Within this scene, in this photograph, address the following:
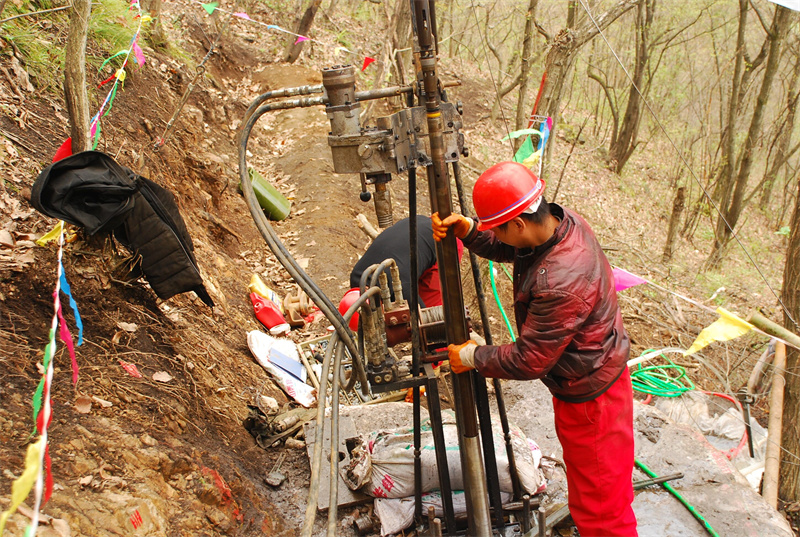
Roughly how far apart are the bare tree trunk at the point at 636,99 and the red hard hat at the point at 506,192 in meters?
10.8

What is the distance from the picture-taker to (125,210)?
3.06 meters

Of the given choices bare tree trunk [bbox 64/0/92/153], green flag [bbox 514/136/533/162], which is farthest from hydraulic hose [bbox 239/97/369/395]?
green flag [bbox 514/136/533/162]

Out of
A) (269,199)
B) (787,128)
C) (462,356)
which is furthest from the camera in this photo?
(787,128)

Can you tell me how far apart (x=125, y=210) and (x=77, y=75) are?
3.08ft

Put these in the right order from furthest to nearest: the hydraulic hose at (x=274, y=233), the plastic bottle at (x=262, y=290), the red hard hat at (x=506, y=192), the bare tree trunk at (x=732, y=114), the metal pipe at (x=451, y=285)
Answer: the bare tree trunk at (x=732, y=114), the plastic bottle at (x=262, y=290), the red hard hat at (x=506, y=192), the hydraulic hose at (x=274, y=233), the metal pipe at (x=451, y=285)

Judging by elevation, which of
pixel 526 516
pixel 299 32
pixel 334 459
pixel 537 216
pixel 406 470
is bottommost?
pixel 526 516

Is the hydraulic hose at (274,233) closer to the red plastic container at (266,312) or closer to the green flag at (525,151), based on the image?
the red plastic container at (266,312)

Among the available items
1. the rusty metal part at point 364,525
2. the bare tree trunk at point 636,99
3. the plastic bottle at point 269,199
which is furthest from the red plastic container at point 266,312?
the bare tree trunk at point 636,99

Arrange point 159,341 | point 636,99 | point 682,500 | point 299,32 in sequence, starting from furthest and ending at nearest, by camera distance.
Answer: point 636,99
point 299,32
point 159,341
point 682,500

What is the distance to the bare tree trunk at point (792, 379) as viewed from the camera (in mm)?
3891

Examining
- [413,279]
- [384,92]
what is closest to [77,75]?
[384,92]

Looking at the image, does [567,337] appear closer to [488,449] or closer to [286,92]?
[488,449]

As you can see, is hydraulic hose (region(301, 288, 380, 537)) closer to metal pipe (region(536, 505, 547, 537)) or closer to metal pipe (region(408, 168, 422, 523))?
metal pipe (region(408, 168, 422, 523))

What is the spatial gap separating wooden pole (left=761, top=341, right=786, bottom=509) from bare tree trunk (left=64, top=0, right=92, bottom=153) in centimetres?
501
